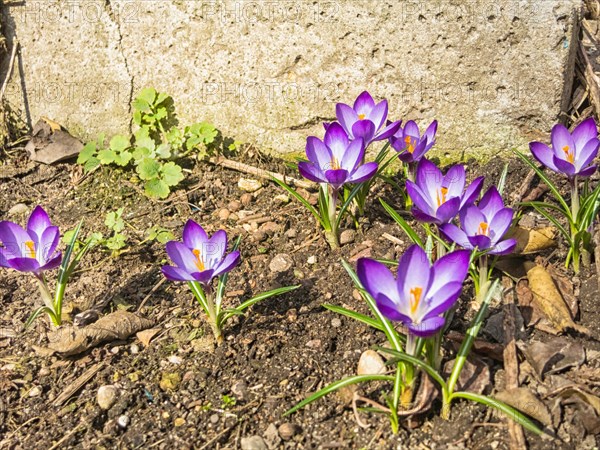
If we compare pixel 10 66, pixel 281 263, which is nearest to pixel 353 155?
pixel 281 263

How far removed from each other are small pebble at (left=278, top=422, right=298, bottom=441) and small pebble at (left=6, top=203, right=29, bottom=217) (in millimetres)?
1936

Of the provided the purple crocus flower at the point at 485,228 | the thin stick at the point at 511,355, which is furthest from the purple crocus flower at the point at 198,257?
the thin stick at the point at 511,355

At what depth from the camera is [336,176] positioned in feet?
8.56

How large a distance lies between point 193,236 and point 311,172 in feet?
1.67

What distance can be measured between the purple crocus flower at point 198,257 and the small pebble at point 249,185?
3.24 feet

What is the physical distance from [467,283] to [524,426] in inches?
27.7

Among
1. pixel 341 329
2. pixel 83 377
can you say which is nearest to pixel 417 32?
pixel 341 329

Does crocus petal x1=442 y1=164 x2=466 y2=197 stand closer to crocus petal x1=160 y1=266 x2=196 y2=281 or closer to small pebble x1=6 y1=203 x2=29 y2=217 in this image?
crocus petal x1=160 y1=266 x2=196 y2=281

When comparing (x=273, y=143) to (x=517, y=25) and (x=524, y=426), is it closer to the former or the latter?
(x=517, y=25)

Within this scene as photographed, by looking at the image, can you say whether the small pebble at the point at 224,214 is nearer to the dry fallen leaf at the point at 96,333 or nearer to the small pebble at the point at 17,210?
the dry fallen leaf at the point at 96,333

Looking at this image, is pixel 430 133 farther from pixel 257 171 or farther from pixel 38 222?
pixel 38 222

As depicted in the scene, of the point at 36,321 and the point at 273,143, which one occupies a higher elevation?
the point at 273,143

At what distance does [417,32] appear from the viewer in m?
3.16

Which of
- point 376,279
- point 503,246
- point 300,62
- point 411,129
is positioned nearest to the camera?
point 376,279
